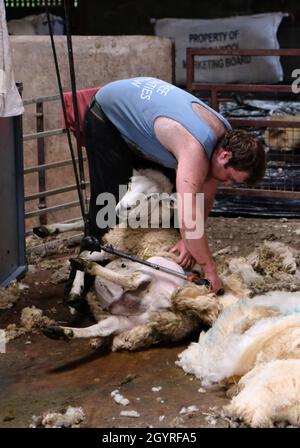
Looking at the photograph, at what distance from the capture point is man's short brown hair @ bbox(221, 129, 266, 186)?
4054mm

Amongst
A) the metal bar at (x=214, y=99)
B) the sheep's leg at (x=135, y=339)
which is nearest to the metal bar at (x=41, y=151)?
the metal bar at (x=214, y=99)

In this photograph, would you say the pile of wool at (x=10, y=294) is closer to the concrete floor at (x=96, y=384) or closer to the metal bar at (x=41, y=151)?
the concrete floor at (x=96, y=384)

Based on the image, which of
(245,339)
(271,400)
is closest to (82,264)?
(245,339)

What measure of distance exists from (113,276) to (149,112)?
36.2 inches

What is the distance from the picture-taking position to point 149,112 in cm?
432

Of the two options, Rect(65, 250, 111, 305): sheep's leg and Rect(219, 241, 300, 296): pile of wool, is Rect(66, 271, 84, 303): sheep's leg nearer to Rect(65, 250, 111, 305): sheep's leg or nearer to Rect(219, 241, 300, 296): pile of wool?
Rect(65, 250, 111, 305): sheep's leg

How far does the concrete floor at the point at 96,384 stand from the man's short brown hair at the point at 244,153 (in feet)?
3.27

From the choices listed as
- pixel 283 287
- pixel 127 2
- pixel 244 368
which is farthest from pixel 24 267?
pixel 127 2

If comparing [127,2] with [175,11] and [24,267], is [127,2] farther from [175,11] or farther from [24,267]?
[24,267]

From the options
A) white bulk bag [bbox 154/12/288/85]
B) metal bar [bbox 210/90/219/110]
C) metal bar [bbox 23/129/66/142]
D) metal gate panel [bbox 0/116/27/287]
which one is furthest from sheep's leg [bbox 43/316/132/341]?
white bulk bag [bbox 154/12/288/85]

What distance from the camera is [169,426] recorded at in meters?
3.38

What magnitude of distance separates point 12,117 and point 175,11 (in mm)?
4398

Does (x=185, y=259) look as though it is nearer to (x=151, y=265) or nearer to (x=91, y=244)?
(x=151, y=265)

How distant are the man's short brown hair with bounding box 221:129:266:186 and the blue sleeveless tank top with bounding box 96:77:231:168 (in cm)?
11
